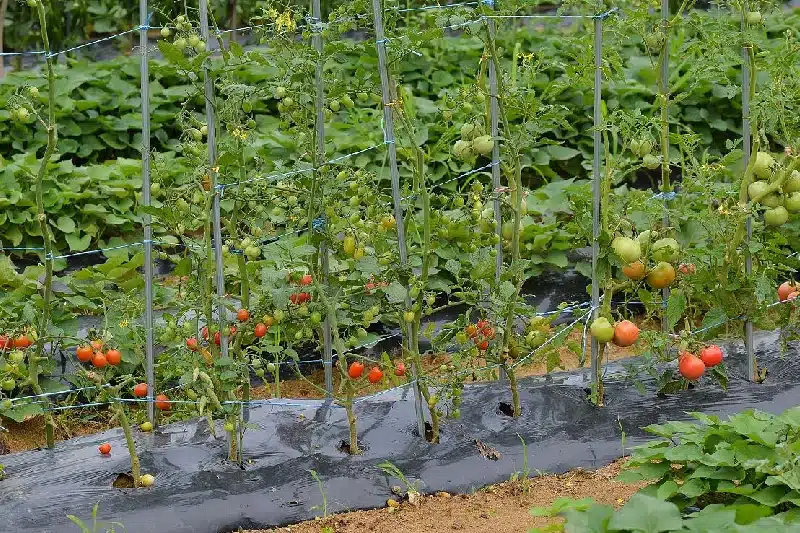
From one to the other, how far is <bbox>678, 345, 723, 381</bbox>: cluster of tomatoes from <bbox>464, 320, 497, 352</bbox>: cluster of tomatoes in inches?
25.0

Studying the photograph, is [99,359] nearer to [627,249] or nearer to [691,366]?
[627,249]

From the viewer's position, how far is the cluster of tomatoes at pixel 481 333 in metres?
3.75

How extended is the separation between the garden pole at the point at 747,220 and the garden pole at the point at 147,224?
6.67 ft

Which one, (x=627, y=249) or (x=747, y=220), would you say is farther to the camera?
(x=747, y=220)

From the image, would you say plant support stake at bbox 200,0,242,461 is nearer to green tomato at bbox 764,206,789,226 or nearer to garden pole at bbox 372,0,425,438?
garden pole at bbox 372,0,425,438

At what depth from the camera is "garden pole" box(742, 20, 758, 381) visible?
4.07 metres

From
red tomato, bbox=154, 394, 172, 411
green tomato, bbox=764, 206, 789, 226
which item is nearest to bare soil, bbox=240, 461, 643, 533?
red tomato, bbox=154, 394, 172, 411

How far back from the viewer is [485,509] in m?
3.47

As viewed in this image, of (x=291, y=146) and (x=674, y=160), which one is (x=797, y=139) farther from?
(x=291, y=146)

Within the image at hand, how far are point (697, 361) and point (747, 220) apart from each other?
661mm

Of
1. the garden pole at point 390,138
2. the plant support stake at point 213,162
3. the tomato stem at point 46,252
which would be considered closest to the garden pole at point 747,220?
the garden pole at point 390,138

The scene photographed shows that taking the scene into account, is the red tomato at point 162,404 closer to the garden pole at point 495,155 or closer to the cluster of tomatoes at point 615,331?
the garden pole at point 495,155

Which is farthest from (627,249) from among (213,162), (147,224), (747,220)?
(147,224)

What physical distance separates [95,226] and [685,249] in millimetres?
3173
